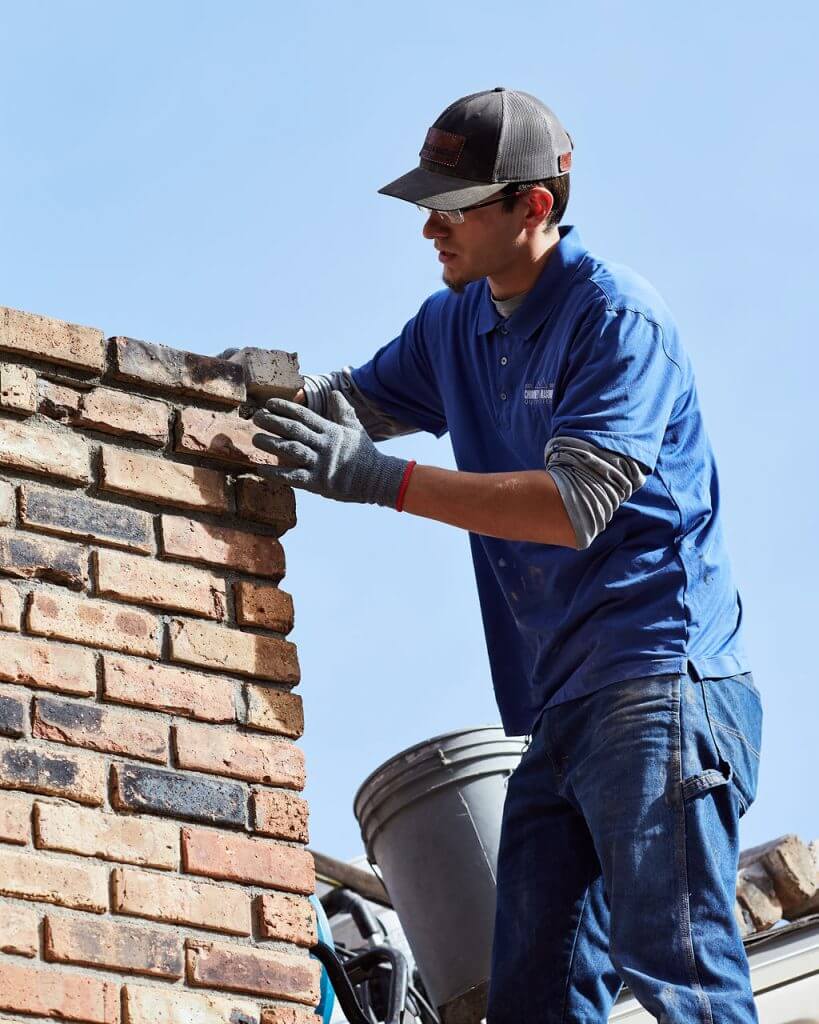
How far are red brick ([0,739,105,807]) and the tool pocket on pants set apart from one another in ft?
3.53

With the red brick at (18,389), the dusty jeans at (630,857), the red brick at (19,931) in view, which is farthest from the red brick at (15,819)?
the dusty jeans at (630,857)

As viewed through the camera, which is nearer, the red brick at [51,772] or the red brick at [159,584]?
the red brick at [51,772]

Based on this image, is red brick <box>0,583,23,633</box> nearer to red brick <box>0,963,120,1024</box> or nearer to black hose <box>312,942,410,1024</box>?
red brick <box>0,963,120,1024</box>

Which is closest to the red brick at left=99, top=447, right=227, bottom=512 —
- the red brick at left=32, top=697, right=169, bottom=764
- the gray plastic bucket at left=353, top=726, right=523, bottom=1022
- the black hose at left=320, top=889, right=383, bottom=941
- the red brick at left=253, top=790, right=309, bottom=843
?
the red brick at left=32, top=697, right=169, bottom=764

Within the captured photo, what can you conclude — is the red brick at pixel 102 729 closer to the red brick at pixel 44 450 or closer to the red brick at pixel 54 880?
the red brick at pixel 54 880

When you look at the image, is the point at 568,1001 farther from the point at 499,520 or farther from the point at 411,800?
the point at 411,800

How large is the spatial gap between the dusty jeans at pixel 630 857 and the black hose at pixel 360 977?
35 cm

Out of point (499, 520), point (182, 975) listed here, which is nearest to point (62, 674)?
point (182, 975)

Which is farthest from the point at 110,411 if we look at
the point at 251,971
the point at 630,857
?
the point at 630,857

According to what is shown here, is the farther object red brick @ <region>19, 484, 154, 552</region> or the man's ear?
the man's ear

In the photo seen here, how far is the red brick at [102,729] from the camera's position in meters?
2.93

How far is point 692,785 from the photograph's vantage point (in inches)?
119

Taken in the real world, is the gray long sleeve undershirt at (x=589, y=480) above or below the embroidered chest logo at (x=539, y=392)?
below

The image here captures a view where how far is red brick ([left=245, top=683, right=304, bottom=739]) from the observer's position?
316cm
